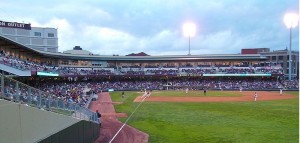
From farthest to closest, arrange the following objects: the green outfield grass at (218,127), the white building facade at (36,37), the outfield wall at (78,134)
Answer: the white building facade at (36,37) < the green outfield grass at (218,127) < the outfield wall at (78,134)

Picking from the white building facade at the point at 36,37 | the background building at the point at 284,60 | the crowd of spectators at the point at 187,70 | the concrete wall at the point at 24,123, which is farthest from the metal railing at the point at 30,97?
the background building at the point at 284,60

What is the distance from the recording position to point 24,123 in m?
8.87

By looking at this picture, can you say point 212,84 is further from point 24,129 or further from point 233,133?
point 24,129

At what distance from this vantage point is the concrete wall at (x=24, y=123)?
788 centimetres

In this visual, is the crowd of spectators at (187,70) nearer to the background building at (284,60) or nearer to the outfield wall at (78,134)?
the background building at (284,60)

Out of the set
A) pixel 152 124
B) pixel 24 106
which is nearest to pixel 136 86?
pixel 152 124

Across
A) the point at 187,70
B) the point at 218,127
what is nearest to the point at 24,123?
the point at 218,127

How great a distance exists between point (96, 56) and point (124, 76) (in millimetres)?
9080

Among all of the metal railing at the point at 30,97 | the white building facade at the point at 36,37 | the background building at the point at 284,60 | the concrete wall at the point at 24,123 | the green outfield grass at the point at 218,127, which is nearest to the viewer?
the concrete wall at the point at 24,123

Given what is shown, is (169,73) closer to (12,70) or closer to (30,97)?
(12,70)

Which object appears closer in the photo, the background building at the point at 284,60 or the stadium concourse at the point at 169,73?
the stadium concourse at the point at 169,73

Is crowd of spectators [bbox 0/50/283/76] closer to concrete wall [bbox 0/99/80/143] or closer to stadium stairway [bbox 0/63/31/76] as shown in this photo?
stadium stairway [bbox 0/63/31/76]

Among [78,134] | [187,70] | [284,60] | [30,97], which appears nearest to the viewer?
[30,97]

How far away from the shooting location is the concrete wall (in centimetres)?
788
